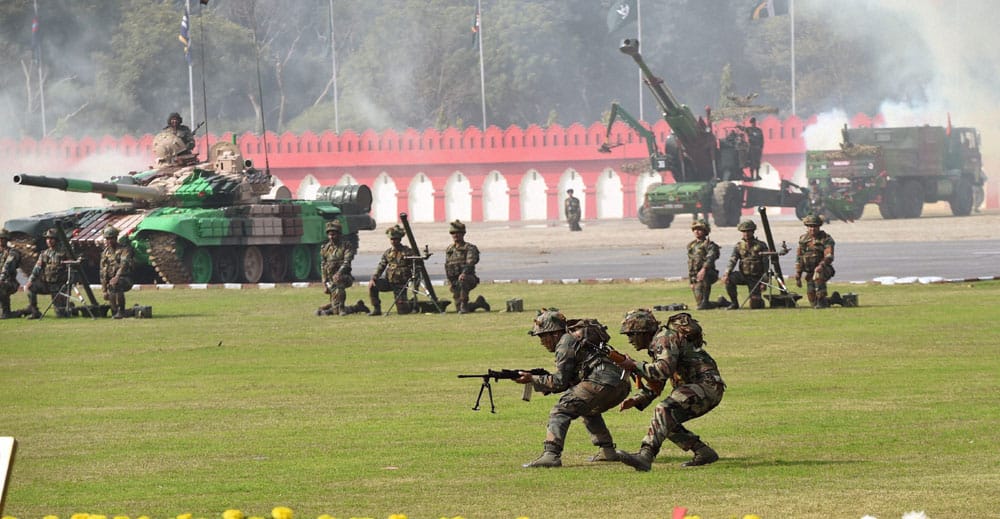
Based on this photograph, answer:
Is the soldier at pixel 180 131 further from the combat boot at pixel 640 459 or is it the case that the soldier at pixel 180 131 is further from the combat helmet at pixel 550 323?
the combat boot at pixel 640 459

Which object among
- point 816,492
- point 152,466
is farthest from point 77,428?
point 816,492

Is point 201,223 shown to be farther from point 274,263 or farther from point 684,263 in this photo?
point 684,263

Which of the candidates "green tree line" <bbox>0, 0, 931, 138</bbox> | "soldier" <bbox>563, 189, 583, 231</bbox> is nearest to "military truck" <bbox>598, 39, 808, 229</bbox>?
"soldier" <bbox>563, 189, 583, 231</bbox>

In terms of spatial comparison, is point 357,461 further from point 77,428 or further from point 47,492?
point 77,428

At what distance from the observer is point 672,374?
1248 cm

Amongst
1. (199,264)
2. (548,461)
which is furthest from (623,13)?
(548,461)

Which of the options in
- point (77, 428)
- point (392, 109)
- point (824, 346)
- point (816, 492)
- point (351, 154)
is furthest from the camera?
point (392, 109)

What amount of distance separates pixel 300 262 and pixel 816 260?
18207 millimetres

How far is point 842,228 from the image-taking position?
5997cm

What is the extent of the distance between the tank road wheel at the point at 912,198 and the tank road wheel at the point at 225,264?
3374 centimetres

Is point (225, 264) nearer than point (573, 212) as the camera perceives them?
Yes

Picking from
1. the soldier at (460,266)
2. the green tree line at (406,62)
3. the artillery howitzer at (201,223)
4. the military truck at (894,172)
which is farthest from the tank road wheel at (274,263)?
the green tree line at (406,62)

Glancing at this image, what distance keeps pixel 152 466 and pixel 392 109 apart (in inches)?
3939

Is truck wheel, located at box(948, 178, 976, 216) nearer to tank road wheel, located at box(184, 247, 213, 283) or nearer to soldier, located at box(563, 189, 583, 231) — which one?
soldier, located at box(563, 189, 583, 231)
